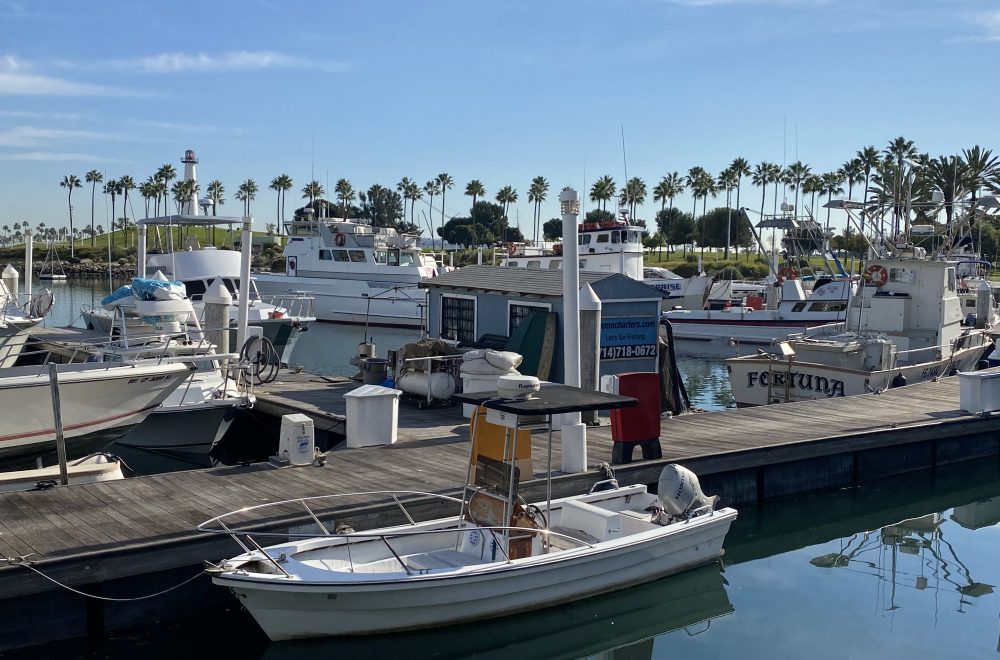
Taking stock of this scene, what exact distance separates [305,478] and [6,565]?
390cm

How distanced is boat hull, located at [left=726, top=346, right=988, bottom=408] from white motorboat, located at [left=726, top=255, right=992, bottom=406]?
22 mm

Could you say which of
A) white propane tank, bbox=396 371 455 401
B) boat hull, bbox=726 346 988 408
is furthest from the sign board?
boat hull, bbox=726 346 988 408

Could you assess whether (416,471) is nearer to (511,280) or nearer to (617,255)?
(511,280)

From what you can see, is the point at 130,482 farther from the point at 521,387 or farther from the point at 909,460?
the point at 909,460

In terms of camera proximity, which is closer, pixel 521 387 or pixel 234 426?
pixel 521 387

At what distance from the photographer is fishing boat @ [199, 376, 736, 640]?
8.85 m

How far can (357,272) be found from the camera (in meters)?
48.9

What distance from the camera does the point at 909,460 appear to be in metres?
17.1

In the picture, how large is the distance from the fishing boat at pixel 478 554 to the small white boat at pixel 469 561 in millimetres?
13

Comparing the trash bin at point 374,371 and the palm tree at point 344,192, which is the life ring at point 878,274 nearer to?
the trash bin at point 374,371

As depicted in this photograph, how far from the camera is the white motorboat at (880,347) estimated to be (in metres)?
20.9

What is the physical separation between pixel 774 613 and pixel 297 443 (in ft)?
20.8

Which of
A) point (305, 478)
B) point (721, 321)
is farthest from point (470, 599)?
point (721, 321)

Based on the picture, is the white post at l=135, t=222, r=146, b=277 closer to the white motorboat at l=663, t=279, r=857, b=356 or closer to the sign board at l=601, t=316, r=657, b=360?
the sign board at l=601, t=316, r=657, b=360
